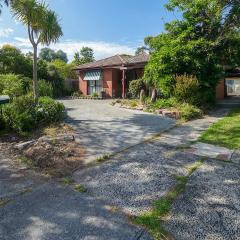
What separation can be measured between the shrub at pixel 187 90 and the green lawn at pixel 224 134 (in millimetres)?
2961

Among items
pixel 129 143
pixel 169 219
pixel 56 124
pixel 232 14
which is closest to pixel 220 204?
pixel 169 219

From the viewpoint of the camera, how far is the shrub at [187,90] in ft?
43.8

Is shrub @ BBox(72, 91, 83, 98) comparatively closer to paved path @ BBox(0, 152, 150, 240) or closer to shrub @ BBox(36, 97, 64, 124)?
shrub @ BBox(36, 97, 64, 124)

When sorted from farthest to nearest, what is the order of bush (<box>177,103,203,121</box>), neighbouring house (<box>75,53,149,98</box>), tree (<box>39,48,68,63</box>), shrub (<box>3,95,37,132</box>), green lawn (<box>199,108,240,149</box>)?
tree (<box>39,48,68,63</box>) → neighbouring house (<box>75,53,149,98</box>) → bush (<box>177,103,203,121</box>) → shrub (<box>3,95,37,132</box>) → green lawn (<box>199,108,240,149</box>)

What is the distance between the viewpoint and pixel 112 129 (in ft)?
31.8

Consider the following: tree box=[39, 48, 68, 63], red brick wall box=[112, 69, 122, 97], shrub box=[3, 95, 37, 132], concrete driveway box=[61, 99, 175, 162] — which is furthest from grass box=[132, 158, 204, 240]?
tree box=[39, 48, 68, 63]

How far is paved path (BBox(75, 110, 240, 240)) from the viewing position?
376cm

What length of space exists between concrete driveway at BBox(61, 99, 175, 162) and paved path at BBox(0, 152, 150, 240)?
176 centimetres

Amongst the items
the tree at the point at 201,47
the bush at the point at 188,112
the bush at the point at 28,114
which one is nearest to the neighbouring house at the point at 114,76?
the tree at the point at 201,47

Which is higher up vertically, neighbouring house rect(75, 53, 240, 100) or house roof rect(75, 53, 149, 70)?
house roof rect(75, 53, 149, 70)

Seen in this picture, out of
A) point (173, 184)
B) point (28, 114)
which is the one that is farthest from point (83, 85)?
point (173, 184)

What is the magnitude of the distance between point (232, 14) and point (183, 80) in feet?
14.7

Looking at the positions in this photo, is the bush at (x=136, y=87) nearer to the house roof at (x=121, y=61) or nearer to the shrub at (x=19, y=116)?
the house roof at (x=121, y=61)

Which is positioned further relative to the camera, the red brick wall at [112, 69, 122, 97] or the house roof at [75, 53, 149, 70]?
the red brick wall at [112, 69, 122, 97]
